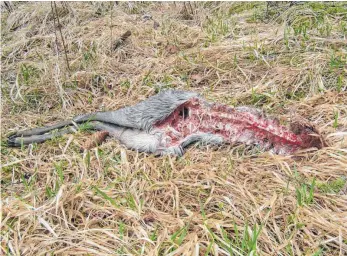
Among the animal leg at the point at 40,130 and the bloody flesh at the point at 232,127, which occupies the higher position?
the animal leg at the point at 40,130

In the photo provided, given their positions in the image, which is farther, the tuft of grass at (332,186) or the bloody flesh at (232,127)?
the bloody flesh at (232,127)

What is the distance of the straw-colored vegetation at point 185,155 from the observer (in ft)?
6.77

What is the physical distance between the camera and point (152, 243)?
1.99 m

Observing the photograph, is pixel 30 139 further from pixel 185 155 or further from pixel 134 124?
pixel 185 155

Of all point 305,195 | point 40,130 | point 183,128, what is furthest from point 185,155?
point 40,130

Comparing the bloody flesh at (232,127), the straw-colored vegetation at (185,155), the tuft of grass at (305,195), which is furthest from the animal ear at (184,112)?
the tuft of grass at (305,195)

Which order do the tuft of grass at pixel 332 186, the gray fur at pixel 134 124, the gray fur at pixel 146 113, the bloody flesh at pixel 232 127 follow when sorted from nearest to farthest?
the tuft of grass at pixel 332 186 < the bloody flesh at pixel 232 127 < the gray fur at pixel 134 124 < the gray fur at pixel 146 113

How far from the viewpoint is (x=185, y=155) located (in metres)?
2.78

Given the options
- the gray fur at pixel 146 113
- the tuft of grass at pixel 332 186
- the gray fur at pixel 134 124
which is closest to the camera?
the tuft of grass at pixel 332 186

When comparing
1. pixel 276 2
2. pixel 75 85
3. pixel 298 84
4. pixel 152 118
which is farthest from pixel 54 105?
pixel 276 2

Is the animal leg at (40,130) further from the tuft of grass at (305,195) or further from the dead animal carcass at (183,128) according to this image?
the tuft of grass at (305,195)

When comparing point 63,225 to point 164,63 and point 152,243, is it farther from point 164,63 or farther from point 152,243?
point 164,63

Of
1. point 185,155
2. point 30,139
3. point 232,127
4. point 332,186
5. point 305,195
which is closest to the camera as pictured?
point 305,195

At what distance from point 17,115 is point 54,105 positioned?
32cm
